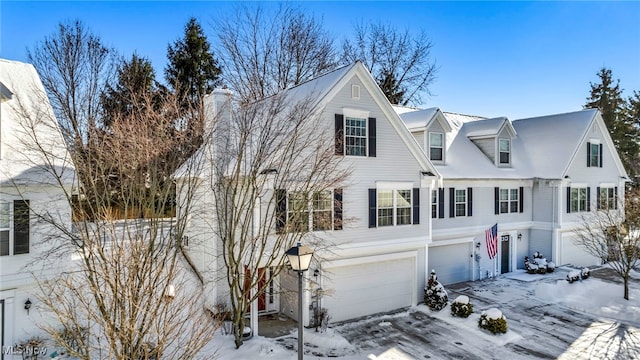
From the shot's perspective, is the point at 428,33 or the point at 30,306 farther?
the point at 428,33

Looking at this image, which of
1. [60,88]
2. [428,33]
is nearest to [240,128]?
[60,88]

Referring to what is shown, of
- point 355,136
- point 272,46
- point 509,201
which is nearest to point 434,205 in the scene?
point 509,201

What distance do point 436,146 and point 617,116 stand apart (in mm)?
34467

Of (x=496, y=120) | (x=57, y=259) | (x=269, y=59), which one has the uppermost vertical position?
(x=269, y=59)

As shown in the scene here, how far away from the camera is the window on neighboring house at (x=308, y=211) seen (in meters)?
11.7

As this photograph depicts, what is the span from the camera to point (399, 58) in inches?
1394

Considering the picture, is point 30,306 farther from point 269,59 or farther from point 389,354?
point 269,59

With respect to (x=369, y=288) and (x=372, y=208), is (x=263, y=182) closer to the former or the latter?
(x=372, y=208)

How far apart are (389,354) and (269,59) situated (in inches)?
918

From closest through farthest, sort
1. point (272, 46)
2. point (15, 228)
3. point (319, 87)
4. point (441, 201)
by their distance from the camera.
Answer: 1. point (15, 228)
2. point (319, 87)
3. point (441, 201)
4. point (272, 46)

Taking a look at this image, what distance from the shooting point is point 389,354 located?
11.5m

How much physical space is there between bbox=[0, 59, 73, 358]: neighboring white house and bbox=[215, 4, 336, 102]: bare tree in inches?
694

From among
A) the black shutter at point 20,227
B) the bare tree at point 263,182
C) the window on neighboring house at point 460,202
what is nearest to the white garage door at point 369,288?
the bare tree at point 263,182

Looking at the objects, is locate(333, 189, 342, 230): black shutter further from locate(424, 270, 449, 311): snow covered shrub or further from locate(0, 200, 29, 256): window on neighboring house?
locate(0, 200, 29, 256): window on neighboring house
